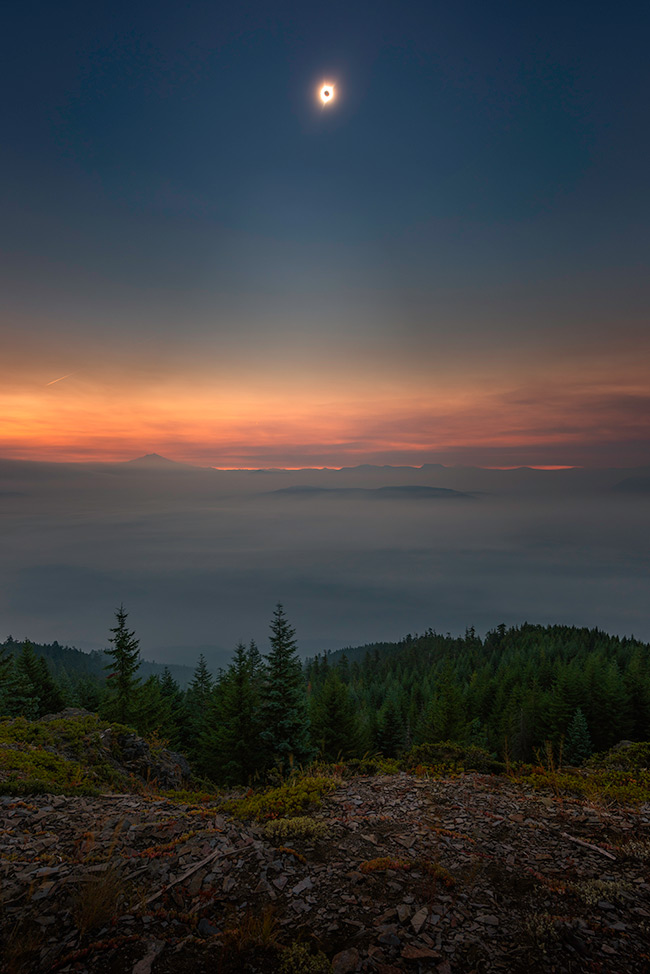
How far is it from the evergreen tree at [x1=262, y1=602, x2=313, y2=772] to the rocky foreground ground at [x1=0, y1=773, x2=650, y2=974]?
13.3 metres

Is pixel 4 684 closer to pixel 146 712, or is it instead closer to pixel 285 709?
pixel 146 712

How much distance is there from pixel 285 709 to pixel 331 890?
16844 mm

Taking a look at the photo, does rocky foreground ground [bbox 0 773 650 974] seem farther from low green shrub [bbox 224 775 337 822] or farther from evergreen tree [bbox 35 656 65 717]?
evergreen tree [bbox 35 656 65 717]

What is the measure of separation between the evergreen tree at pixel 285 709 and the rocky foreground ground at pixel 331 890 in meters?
13.3

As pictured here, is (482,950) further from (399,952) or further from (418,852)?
(418,852)

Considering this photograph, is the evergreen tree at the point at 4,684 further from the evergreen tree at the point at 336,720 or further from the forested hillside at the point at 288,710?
the evergreen tree at the point at 336,720

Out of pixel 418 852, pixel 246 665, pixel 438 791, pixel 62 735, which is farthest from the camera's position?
pixel 246 665

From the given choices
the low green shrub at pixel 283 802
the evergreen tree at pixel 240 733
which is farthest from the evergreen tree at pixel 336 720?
the low green shrub at pixel 283 802

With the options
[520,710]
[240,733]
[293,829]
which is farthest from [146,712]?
[520,710]

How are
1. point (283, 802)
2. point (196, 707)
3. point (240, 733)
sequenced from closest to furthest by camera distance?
point (283, 802) < point (240, 733) < point (196, 707)

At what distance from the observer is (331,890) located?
6.32 m

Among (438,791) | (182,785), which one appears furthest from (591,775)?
(182,785)

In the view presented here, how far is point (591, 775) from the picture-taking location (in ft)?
37.2

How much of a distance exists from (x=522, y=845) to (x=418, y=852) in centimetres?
195
